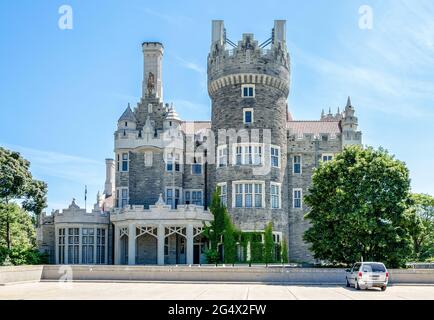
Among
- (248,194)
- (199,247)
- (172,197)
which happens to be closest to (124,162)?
(172,197)

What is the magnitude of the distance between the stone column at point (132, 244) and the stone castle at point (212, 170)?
0.29 feet

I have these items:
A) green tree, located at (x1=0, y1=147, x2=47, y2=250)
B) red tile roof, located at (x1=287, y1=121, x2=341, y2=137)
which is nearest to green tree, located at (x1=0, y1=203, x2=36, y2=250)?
green tree, located at (x1=0, y1=147, x2=47, y2=250)

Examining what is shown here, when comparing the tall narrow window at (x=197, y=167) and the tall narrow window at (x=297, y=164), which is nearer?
the tall narrow window at (x=297, y=164)

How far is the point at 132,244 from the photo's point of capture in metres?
45.3

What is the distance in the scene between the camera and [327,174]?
129 ft

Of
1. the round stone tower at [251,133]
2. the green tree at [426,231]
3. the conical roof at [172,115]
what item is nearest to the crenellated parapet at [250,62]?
the round stone tower at [251,133]

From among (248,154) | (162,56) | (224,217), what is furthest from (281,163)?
(162,56)

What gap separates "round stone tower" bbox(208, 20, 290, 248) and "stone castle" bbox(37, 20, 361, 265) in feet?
0.27

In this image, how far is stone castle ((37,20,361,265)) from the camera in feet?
154

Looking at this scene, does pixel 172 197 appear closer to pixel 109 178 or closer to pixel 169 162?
pixel 169 162

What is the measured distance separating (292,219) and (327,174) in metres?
11.3

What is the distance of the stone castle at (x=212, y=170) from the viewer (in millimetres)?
46875

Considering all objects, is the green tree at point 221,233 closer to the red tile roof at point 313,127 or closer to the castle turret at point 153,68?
the red tile roof at point 313,127

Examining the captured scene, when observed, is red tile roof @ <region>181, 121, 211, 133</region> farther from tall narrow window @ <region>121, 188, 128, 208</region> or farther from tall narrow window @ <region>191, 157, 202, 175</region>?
tall narrow window @ <region>121, 188, 128, 208</region>
